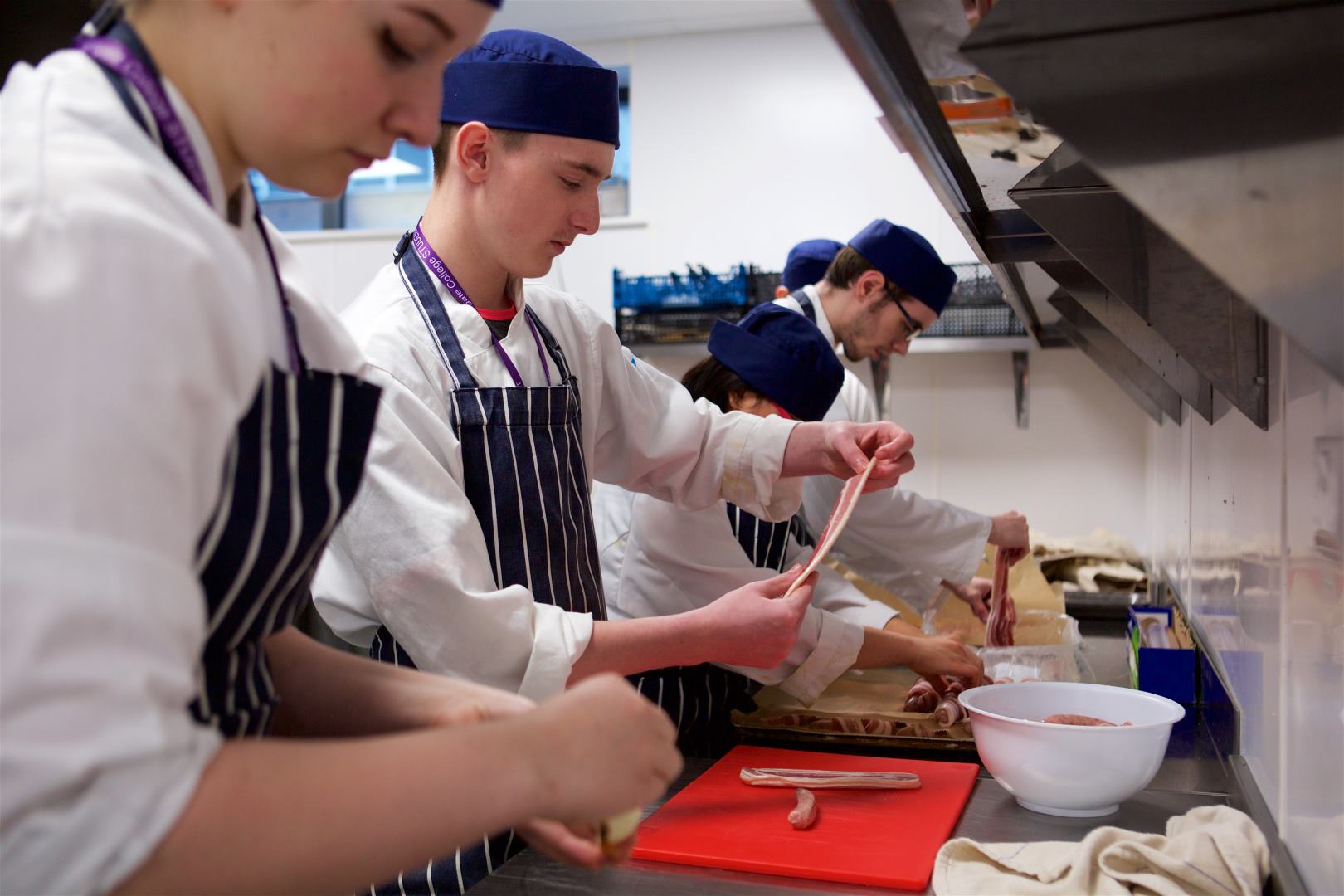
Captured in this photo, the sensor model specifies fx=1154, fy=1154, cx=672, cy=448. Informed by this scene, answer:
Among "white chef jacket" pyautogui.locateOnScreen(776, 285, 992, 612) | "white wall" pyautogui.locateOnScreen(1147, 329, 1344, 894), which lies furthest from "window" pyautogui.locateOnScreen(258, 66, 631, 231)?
"white wall" pyautogui.locateOnScreen(1147, 329, 1344, 894)

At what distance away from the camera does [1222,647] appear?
1803 mm

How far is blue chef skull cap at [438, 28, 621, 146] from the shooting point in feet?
5.07

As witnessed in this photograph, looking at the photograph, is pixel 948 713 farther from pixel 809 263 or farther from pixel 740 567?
pixel 809 263

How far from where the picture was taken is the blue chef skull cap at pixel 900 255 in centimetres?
284

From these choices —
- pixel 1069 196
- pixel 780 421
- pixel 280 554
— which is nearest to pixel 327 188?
pixel 280 554

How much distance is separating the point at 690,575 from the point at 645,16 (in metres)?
2.96

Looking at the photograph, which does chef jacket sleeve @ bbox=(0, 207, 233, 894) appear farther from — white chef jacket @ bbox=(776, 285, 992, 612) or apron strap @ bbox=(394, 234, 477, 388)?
white chef jacket @ bbox=(776, 285, 992, 612)

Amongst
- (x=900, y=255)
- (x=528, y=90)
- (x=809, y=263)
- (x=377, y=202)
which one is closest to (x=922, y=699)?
(x=528, y=90)

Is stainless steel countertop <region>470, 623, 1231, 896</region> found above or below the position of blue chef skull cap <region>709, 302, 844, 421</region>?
below

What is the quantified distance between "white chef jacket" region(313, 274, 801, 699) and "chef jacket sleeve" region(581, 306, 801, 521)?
0.7 inches

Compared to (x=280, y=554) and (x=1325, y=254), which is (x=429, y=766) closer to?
(x=280, y=554)

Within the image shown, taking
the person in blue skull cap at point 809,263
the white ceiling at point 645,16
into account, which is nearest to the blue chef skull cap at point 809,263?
the person in blue skull cap at point 809,263

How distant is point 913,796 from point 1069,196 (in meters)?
0.78

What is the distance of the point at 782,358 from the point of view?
7.22ft
